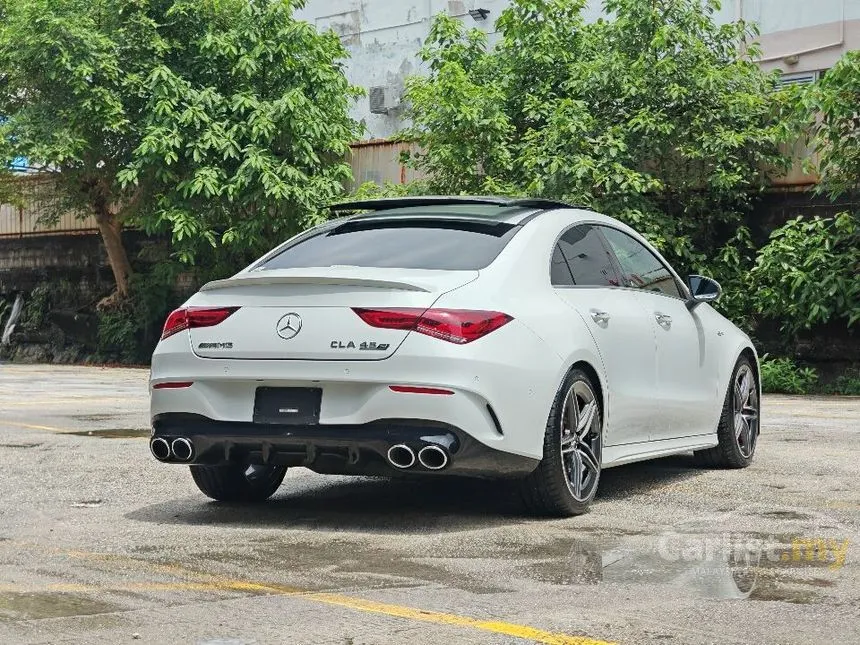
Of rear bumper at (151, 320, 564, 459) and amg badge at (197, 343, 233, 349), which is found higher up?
amg badge at (197, 343, 233, 349)

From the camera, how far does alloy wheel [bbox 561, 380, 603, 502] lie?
6.88 m

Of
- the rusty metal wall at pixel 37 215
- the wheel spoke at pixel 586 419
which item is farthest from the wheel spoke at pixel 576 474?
the rusty metal wall at pixel 37 215

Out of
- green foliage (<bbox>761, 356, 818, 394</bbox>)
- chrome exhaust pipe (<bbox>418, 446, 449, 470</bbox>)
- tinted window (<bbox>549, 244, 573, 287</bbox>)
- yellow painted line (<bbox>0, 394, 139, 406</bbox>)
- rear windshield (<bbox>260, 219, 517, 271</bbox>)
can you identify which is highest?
rear windshield (<bbox>260, 219, 517, 271</bbox>)

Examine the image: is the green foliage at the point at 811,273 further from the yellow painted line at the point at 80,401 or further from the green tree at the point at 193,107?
the green tree at the point at 193,107

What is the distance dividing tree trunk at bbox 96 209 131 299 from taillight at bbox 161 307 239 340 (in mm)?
22038

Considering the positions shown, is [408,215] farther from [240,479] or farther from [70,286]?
[70,286]

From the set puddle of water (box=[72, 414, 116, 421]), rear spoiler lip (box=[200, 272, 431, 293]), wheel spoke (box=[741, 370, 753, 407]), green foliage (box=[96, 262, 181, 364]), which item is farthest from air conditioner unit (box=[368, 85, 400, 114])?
rear spoiler lip (box=[200, 272, 431, 293])

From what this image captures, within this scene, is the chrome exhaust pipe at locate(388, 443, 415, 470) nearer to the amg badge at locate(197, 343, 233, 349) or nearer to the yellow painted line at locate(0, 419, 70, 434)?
the amg badge at locate(197, 343, 233, 349)

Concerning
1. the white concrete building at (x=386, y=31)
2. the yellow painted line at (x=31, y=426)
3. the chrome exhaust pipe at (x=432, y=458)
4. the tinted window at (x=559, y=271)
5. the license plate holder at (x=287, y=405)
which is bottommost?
the yellow painted line at (x=31, y=426)

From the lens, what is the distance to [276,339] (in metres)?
6.55

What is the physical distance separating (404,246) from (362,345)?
2.92 feet

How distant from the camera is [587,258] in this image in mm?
7660

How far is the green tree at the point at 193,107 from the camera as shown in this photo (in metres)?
24.2

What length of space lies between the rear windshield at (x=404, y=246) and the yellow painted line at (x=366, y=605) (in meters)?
2.08
